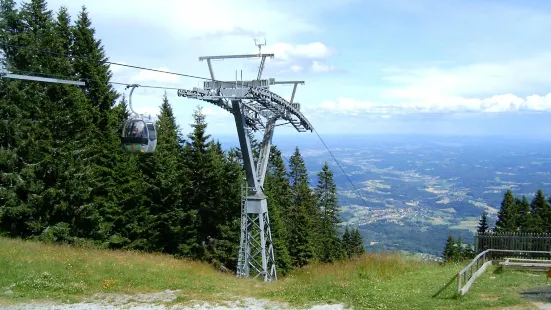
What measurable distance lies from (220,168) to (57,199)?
39.3ft

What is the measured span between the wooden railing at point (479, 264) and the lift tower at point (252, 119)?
1114 cm

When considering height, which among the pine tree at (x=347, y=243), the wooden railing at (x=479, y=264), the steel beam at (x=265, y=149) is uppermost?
the steel beam at (x=265, y=149)

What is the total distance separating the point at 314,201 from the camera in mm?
61875

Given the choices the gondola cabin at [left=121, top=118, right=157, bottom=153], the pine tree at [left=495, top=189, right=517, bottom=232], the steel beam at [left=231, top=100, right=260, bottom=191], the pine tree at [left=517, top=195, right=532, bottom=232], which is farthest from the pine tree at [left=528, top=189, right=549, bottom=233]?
the gondola cabin at [left=121, top=118, right=157, bottom=153]

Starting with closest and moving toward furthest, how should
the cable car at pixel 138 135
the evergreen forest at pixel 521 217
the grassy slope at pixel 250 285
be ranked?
the grassy slope at pixel 250 285 → the cable car at pixel 138 135 → the evergreen forest at pixel 521 217

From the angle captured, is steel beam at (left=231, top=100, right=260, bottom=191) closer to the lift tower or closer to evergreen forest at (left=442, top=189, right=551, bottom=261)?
the lift tower

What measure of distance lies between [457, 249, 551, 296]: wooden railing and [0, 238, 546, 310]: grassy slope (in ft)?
0.87

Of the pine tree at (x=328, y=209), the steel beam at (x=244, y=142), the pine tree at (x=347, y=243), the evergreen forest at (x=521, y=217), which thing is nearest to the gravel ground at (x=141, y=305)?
the steel beam at (x=244, y=142)

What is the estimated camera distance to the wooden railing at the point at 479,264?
544 inches

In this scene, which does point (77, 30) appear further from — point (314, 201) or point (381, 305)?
point (314, 201)

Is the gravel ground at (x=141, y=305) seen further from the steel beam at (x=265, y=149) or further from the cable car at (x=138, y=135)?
the steel beam at (x=265, y=149)

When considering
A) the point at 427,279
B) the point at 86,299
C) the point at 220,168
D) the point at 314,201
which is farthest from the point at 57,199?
the point at 314,201

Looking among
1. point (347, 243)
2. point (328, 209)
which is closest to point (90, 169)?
point (328, 209)

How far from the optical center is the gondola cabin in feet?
59.1
